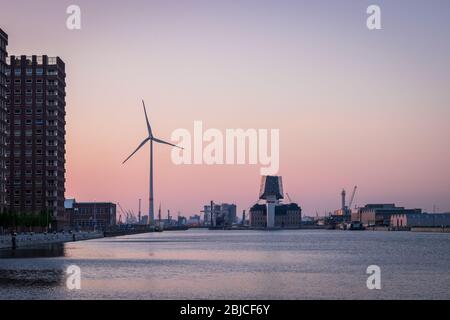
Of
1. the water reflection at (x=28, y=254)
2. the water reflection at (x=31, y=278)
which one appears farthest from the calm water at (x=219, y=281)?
the water reflection at (x=28, y=254)

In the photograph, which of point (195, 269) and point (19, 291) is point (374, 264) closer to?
point (195, 269)

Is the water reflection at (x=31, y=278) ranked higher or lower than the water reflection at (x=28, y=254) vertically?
higher

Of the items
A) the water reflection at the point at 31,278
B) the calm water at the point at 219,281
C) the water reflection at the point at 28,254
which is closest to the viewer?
the calm water at the point at 219,281

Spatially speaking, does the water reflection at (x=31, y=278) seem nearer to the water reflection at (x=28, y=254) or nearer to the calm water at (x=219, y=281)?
the calm water at (x=219, y=281)

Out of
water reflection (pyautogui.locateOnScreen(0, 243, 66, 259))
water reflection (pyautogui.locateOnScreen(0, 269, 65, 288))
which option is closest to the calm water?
water reflection (pyautogui.locateOnScreen(0, 269, 65, 288))

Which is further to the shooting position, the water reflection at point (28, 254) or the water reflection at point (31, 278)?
the water reflection at point (28, 254)

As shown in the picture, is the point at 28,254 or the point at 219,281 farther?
the point at 28,254

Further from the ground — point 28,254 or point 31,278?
point 31,278

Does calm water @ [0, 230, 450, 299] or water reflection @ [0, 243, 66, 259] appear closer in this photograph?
calm water @ [0, 230, 450, 299]

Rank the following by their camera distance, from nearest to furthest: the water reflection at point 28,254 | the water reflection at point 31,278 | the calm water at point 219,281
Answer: the calm water at point 219,281
the water reflection at point 31,278
the water reflection at point 28,254

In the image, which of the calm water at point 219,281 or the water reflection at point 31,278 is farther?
the water reflection at point 31,278

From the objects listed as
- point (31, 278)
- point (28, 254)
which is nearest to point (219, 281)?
point (31, 278)

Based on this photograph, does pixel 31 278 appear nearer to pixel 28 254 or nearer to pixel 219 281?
pixel 219 281

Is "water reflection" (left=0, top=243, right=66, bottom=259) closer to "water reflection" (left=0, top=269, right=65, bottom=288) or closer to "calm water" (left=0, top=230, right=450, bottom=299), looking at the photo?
"calm water" (left=0, top=230, right=450, bottom=299)
